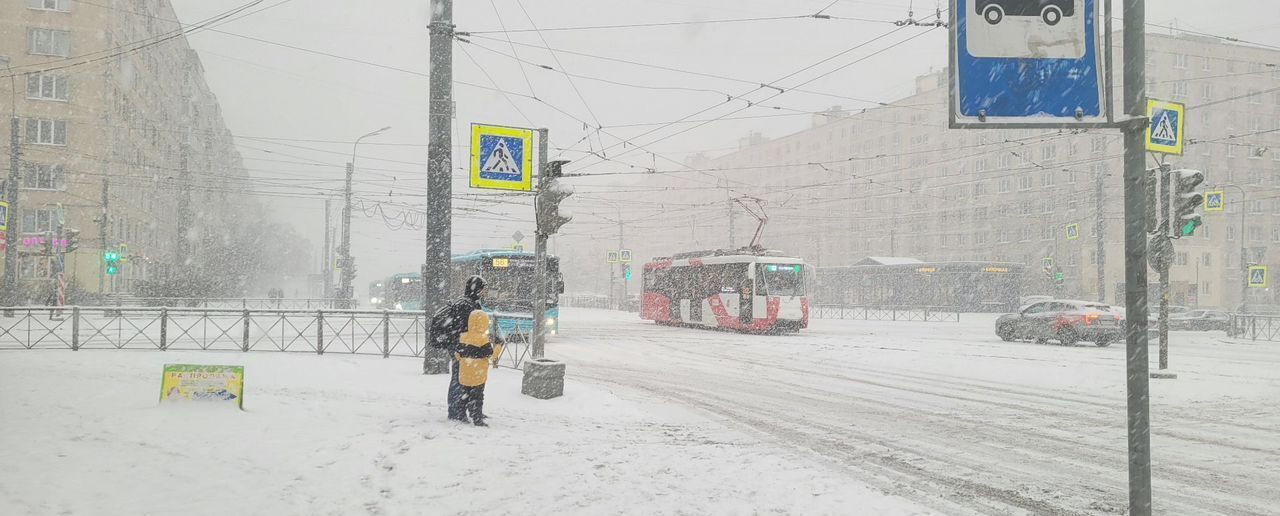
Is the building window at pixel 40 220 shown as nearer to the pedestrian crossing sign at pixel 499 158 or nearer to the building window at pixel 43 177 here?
the building window at pixel 43 177

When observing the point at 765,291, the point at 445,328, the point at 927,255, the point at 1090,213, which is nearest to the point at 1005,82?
the point at 445,328

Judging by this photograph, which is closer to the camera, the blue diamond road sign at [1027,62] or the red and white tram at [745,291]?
the blue diamond road sign at [1027,62]

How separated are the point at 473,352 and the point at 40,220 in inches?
1722

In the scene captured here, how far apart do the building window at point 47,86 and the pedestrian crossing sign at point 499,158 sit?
39.5 m

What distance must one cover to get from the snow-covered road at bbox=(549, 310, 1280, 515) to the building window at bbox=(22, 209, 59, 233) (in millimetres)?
35406

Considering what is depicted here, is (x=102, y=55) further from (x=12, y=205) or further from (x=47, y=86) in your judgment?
(x=12, y=205)

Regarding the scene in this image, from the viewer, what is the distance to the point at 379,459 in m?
6.26

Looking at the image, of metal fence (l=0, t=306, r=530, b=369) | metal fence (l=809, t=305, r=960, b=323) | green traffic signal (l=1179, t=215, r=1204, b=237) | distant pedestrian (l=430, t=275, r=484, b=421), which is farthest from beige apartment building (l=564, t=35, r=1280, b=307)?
distant pedestrian (l=430, t=275, r=484, b=421)

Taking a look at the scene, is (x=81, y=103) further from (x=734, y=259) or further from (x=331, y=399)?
(x=331, y=399)

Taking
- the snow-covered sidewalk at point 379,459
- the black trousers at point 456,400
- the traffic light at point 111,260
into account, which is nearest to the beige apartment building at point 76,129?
the traffic light at point 111,260

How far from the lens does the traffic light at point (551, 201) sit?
9852mm

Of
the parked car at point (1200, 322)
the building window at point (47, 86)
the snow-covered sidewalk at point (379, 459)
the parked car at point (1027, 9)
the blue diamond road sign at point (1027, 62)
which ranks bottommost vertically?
the parked car at point (1200, 322)

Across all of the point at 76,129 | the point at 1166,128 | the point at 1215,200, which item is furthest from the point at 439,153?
the point at 76,129

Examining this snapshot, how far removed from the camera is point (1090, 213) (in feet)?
193
